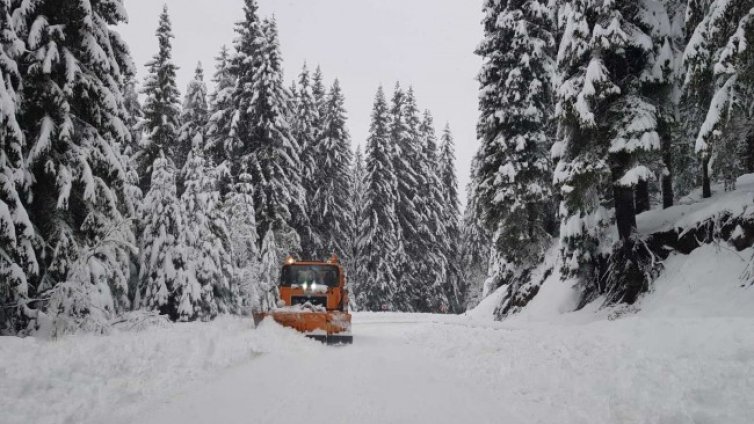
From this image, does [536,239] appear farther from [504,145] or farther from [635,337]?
[635,337]

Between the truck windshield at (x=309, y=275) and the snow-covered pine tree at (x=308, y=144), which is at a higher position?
the snow-covered pine tree at (x=308, y=144)

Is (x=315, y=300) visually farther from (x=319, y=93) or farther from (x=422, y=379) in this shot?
(x=319, y=93)

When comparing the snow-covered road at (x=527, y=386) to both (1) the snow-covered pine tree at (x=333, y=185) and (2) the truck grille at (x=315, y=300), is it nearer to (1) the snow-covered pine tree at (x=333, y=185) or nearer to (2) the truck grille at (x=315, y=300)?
(2) the truck grille at (x=315, y=300)

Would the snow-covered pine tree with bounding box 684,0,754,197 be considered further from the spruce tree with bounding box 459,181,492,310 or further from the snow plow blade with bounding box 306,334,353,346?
the spruce tree with bounding box 459,181,492,310

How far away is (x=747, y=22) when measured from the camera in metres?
9.63

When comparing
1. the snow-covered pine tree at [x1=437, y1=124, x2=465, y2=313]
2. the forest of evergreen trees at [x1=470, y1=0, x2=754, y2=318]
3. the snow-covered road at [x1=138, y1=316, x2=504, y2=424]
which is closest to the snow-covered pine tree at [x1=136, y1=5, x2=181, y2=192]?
the forest of evergreen trees at [x1=470, y1=0, x2=754, y2=318]

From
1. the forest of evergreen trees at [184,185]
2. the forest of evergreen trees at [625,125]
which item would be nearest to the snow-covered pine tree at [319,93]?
the forest of evergreen trees at [184,185]

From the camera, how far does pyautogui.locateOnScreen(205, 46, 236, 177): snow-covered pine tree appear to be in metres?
28.6

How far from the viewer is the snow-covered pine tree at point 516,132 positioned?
19.6 m

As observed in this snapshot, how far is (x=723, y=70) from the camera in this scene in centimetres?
1013

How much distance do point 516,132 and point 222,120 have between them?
54.0 ft

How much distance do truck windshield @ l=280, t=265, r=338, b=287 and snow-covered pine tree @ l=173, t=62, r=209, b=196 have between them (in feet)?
50.8

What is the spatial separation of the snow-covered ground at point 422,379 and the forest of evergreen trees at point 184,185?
3809 mm

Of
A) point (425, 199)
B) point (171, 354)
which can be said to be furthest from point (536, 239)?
point (425, 199)
